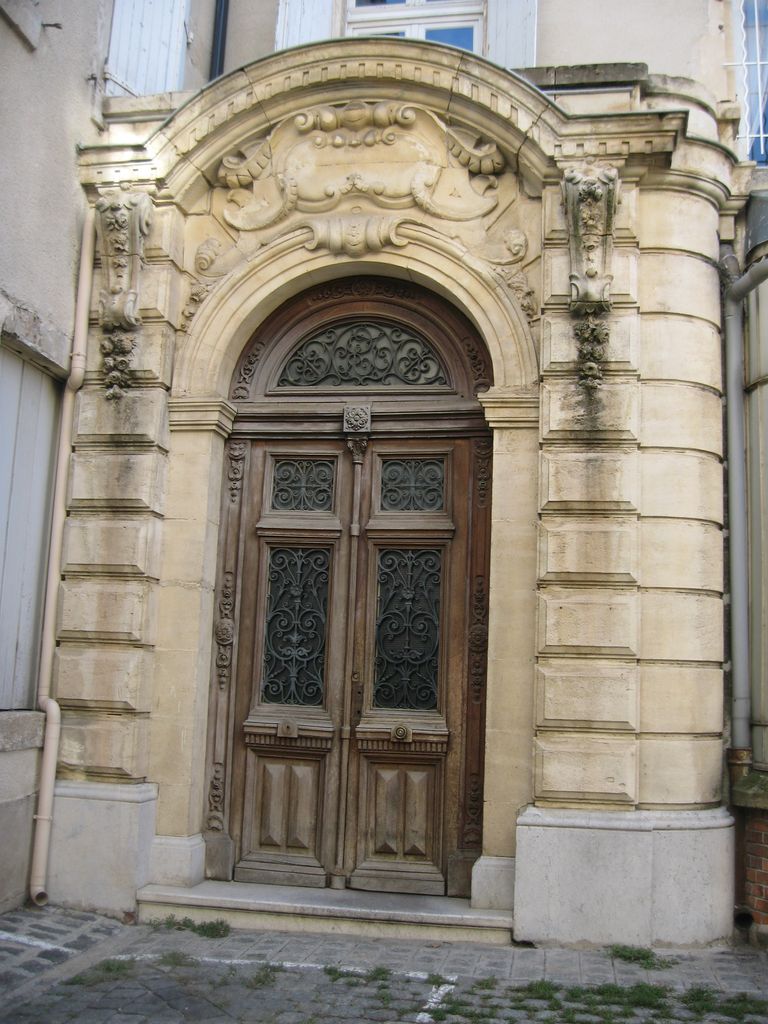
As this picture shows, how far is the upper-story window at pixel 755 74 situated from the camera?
24.3 ft

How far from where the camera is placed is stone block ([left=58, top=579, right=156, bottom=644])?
6758mm

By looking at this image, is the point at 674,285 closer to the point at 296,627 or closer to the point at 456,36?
the point at 456,36

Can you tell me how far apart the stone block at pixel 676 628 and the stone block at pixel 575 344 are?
1427 millimetres

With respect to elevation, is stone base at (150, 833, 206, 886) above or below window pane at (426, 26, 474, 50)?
below

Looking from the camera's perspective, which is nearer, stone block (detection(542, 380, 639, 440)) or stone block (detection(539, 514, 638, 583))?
stone block (detection(539, 514, 638, 583))

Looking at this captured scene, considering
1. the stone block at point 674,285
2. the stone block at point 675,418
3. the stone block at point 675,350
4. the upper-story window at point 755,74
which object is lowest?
the stone block at point 675,418

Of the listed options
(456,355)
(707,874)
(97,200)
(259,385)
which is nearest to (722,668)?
(707,874)

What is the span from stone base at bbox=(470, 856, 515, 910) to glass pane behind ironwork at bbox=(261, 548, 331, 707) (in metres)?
1.52

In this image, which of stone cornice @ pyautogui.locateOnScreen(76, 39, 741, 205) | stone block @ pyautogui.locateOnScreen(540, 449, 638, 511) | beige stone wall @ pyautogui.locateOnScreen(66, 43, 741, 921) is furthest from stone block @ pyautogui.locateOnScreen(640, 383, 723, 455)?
stone cornice @ pyautogui.locateOnScreen(76, 39, 741, 205)

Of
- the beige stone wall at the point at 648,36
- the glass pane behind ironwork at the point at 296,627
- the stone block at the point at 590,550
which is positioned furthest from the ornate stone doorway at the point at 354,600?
the beige stone wall at the point at 648,36

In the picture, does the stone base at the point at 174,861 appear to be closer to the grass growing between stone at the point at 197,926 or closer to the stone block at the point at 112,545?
the grass growing between stone at the point at 197,926

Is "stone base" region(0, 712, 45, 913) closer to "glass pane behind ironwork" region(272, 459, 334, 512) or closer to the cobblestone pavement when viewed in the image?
the cobblestone pavement

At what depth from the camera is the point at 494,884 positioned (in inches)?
247

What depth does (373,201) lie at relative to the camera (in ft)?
23.3
